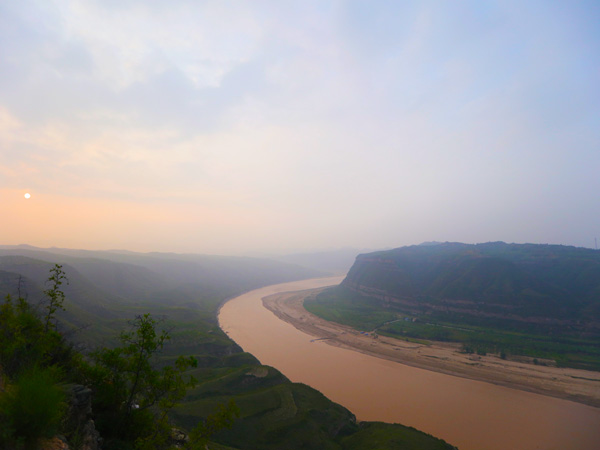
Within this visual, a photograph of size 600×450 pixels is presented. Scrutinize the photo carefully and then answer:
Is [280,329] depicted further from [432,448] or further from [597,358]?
[597,358]

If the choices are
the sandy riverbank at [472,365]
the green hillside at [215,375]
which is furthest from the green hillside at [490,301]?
the green hillside at [215,375]

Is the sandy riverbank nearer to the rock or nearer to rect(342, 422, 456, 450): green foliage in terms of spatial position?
rect(342, 422, 456, 450): green foliage

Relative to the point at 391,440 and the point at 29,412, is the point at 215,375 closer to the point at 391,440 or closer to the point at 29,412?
the point at 391,440

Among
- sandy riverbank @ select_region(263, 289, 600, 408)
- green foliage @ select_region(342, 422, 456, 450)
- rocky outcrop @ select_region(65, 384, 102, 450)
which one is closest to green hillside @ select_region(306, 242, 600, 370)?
sandy riverbank @ select_region(263, 289, 600, 408)

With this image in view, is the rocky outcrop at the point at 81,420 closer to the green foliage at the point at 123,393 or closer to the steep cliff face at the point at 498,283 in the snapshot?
the green foliage at the point at 123,393

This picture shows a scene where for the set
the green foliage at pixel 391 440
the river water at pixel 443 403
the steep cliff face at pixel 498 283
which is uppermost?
the steep cliff face at pixel 498 283

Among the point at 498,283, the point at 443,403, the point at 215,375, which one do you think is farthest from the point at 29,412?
the point at 498,283

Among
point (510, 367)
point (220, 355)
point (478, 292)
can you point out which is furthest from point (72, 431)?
point (478, 292)
